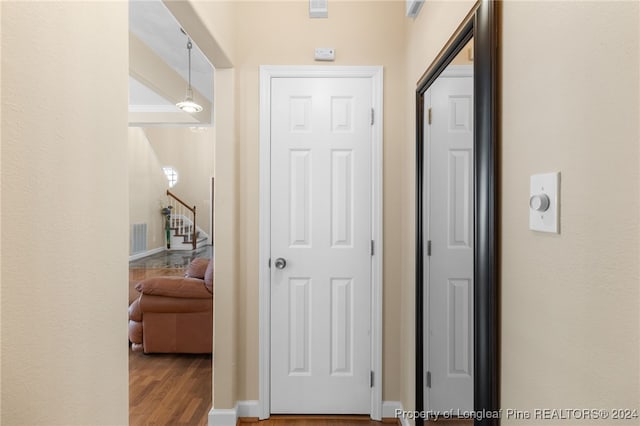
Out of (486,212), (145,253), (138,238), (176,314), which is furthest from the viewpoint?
(145,253)

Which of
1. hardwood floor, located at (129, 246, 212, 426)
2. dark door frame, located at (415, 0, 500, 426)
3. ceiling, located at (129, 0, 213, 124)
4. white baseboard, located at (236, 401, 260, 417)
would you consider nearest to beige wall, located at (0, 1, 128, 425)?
dark door frame, located at (415, 0, 500, 426)

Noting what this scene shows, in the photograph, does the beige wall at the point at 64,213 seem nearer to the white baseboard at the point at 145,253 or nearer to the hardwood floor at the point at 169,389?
the hardwood floor at the point at 169,389

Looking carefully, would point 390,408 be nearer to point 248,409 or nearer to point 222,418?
point 248,409

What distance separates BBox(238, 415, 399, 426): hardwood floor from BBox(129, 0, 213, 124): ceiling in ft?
8.33

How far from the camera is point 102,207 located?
36.7 inches

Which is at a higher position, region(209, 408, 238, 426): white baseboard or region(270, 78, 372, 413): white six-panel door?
region(270, 78, 372, 413): white six-panel door

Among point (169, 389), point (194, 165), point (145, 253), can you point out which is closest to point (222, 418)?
Answer: point (169, 389)

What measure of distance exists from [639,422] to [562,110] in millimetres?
586

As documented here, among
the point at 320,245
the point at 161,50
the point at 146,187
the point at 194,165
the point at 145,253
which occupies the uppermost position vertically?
the point at 161,50

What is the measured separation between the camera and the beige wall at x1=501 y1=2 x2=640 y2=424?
23.9 inches

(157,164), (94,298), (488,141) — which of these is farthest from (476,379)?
(157,164)

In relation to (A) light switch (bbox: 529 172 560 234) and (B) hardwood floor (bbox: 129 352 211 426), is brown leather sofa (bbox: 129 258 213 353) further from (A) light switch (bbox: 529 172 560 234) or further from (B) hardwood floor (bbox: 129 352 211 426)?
(A) light switch (bbox: 529 172 560 234)

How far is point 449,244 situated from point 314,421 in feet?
4.94

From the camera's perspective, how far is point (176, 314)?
10.4 feet
